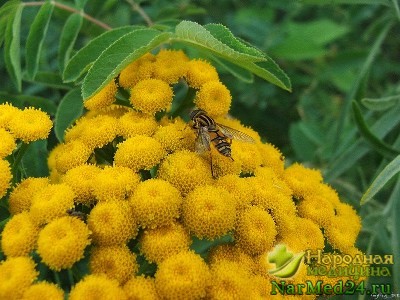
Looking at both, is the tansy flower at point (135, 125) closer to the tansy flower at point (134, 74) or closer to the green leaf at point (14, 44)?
the tansy flower at point (134, 74)

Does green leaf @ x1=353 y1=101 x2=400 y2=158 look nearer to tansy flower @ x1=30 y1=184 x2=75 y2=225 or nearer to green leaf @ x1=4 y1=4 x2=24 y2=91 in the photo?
tansy flower @ x1=30 y1=184 x2=75 y2=225

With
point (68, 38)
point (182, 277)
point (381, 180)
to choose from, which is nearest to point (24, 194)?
point (182, 277)

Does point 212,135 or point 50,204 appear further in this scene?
point 212,135

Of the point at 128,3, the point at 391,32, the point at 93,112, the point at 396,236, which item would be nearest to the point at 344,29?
the point at 391,32

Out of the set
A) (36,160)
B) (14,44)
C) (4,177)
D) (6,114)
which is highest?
(14,44)

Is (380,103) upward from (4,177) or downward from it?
upward

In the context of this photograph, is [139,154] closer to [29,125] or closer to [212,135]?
[212,135]
